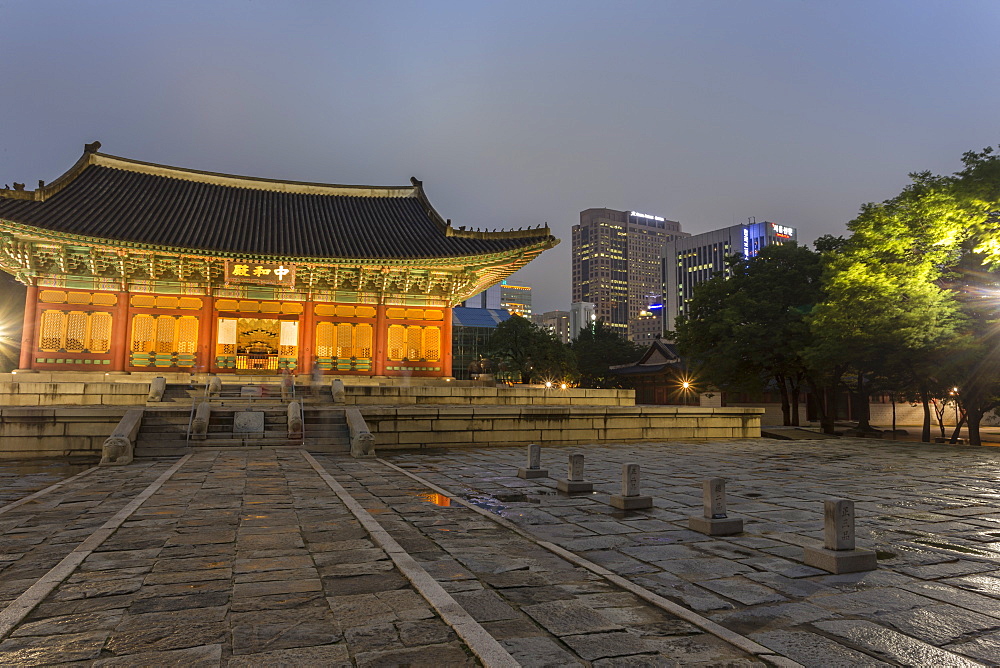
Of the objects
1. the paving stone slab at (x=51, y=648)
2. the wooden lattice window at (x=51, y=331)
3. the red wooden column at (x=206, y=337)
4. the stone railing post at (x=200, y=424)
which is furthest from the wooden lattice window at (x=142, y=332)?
the paving stone slab at (x=51, y=648)

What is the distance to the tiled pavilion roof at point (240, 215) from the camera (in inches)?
910

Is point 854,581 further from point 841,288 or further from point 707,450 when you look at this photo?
point 841,288

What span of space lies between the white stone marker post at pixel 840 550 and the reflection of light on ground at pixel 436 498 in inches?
175

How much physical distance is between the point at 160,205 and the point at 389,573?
28.0 metres

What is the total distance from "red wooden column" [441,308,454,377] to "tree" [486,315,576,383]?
1059 centimetres

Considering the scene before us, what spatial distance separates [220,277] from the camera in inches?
964

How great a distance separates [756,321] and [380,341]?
1836 cm

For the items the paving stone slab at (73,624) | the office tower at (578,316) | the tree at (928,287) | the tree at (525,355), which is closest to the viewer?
the paving stone slab at (73,624)

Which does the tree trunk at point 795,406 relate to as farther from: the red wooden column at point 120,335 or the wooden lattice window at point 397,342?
the red wooden column at point 120,335

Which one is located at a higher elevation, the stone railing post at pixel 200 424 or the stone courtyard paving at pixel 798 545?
the stone railing post at pixel 200 424

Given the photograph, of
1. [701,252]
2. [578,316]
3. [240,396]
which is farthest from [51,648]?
[578,316]

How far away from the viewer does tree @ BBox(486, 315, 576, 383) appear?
38719 millimetres

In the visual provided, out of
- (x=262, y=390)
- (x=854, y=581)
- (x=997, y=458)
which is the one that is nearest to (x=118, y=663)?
(x=854, y=581)

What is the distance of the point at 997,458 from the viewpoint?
16406 millimetres
